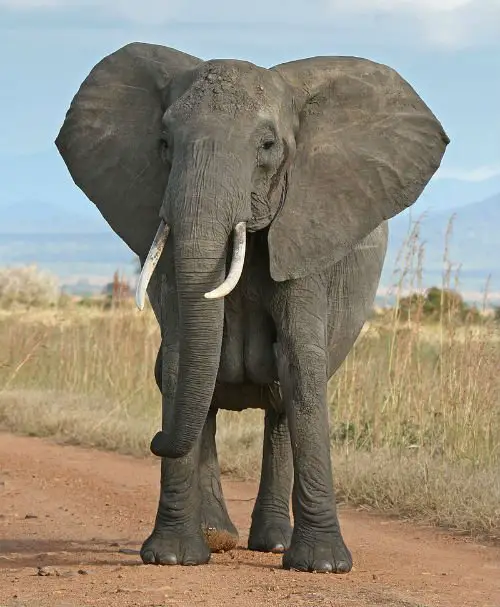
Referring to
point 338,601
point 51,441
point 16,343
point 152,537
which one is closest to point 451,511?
point 152,537

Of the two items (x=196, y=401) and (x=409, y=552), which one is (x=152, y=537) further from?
(x=409, y=552)

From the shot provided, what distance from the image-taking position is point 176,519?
23.6 ft

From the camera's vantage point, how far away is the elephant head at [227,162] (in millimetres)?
6480

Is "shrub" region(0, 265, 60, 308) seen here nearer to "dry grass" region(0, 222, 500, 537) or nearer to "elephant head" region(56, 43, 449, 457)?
"dry grass" region(0, 222, 500, 537)

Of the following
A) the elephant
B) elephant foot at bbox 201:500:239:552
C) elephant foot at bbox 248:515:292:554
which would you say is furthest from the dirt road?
the elephant

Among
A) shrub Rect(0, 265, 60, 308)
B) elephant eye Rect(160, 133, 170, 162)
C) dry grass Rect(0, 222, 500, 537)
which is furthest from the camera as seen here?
shrub Rect(0, 265, 60, 308)

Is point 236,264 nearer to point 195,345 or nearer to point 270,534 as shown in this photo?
point 195,345

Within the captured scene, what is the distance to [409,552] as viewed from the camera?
801 cm

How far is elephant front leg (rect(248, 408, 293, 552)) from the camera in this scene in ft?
26.3

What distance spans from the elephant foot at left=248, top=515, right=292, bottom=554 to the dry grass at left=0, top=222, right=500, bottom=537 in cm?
121

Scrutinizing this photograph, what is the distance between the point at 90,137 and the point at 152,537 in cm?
204

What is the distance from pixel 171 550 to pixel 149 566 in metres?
0.13

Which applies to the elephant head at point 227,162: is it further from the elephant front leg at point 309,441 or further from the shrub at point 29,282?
the shrub at point 29,282

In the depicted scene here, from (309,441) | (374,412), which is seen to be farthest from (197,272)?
(374,412)
